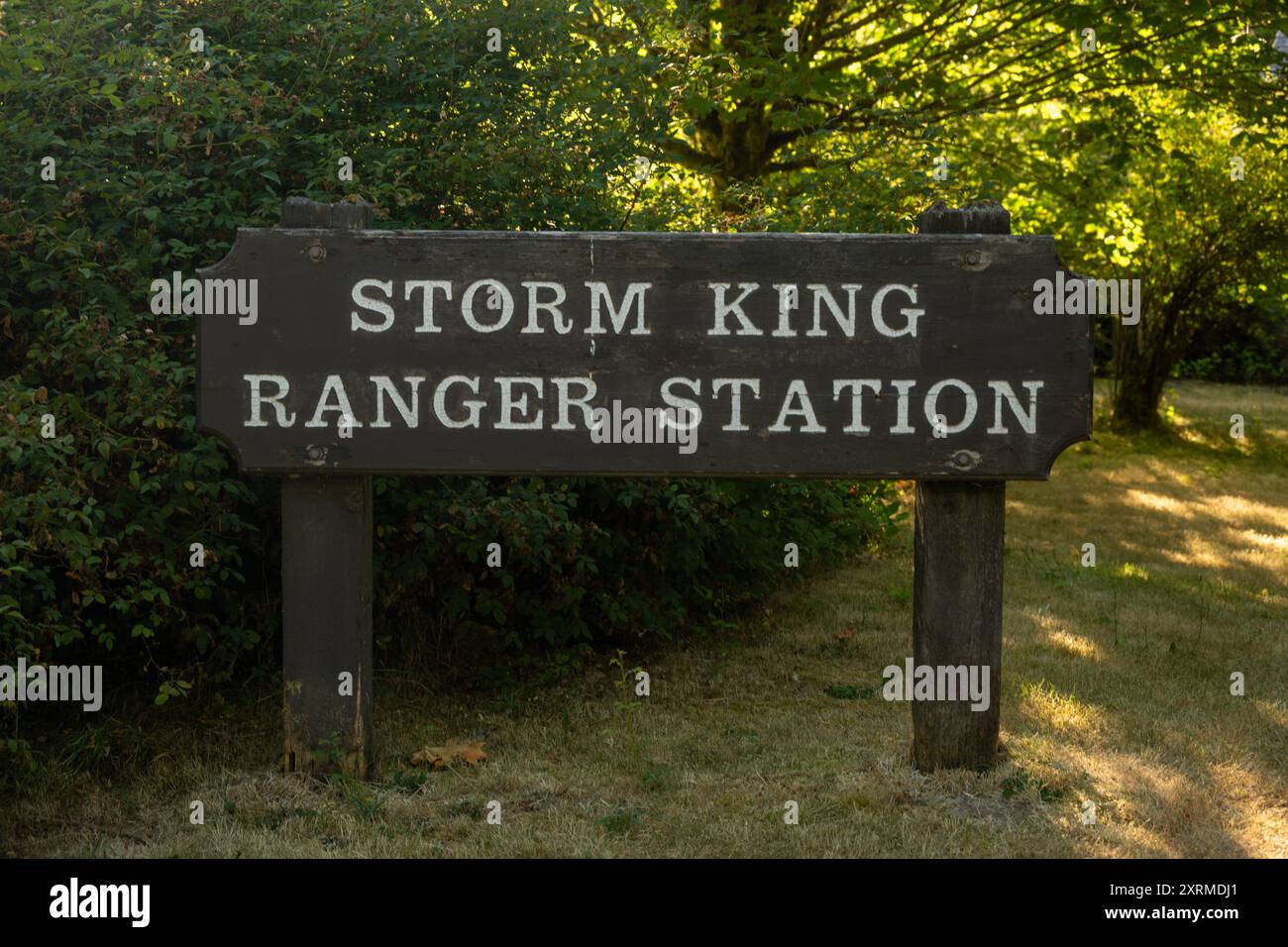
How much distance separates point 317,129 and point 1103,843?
426cm

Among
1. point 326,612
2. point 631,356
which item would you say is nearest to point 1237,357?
point 631,356

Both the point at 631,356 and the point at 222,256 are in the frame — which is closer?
the point at 631,356

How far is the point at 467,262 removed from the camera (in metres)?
4.39

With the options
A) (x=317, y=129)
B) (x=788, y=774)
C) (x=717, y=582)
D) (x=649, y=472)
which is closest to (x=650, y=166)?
(x=317, y=129)

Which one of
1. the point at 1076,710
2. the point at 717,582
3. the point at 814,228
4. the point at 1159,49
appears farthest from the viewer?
the point at 1159,49

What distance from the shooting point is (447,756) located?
4.92 metres

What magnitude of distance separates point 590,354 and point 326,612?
1307mm

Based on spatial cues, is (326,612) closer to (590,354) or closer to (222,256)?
(590,354)

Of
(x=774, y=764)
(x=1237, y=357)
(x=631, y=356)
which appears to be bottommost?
(x=774, y=764)

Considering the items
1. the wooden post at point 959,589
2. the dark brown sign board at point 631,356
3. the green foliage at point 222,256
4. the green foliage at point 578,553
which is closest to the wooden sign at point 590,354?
the dark brown sign board at point 631,356

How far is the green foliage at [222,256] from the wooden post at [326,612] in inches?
17.2

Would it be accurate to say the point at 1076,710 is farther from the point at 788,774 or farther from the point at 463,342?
the point at 463,342

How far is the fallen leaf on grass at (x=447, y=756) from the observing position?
489cm

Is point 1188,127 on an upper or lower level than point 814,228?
upper
